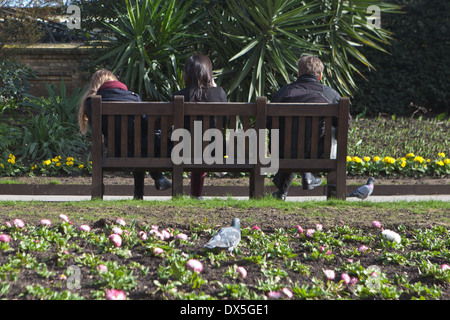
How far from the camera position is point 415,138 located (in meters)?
9.45

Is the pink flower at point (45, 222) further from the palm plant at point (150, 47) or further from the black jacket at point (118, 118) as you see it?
the palm plant at point (150, 47)

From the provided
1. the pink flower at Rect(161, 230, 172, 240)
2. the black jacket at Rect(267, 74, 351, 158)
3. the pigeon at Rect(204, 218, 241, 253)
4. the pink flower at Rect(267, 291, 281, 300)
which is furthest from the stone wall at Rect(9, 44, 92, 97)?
the pink flower at Rect(267, 291, 281, 300)

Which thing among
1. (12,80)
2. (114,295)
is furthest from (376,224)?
(12,80)

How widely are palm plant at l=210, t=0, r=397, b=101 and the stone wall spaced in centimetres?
348

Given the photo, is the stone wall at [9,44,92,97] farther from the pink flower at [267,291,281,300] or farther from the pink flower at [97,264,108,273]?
the pink flower at [267,291,281,300]

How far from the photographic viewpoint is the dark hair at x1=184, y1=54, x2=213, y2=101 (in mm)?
5453

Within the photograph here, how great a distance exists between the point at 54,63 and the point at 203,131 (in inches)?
294

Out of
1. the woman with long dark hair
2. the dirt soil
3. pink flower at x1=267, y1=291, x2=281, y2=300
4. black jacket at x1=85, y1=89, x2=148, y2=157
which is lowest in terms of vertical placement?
the dirt soil

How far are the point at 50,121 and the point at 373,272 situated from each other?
22.0 feet

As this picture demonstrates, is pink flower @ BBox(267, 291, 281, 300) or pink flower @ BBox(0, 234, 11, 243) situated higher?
pink flower @ BBox(0, 234, 11, 243)

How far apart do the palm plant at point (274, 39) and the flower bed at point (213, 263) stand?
4604 millimetres

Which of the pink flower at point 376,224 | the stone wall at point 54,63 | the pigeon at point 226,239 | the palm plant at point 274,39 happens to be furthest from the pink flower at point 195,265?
the stone wall at point 54,63

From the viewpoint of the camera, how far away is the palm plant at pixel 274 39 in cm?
834
